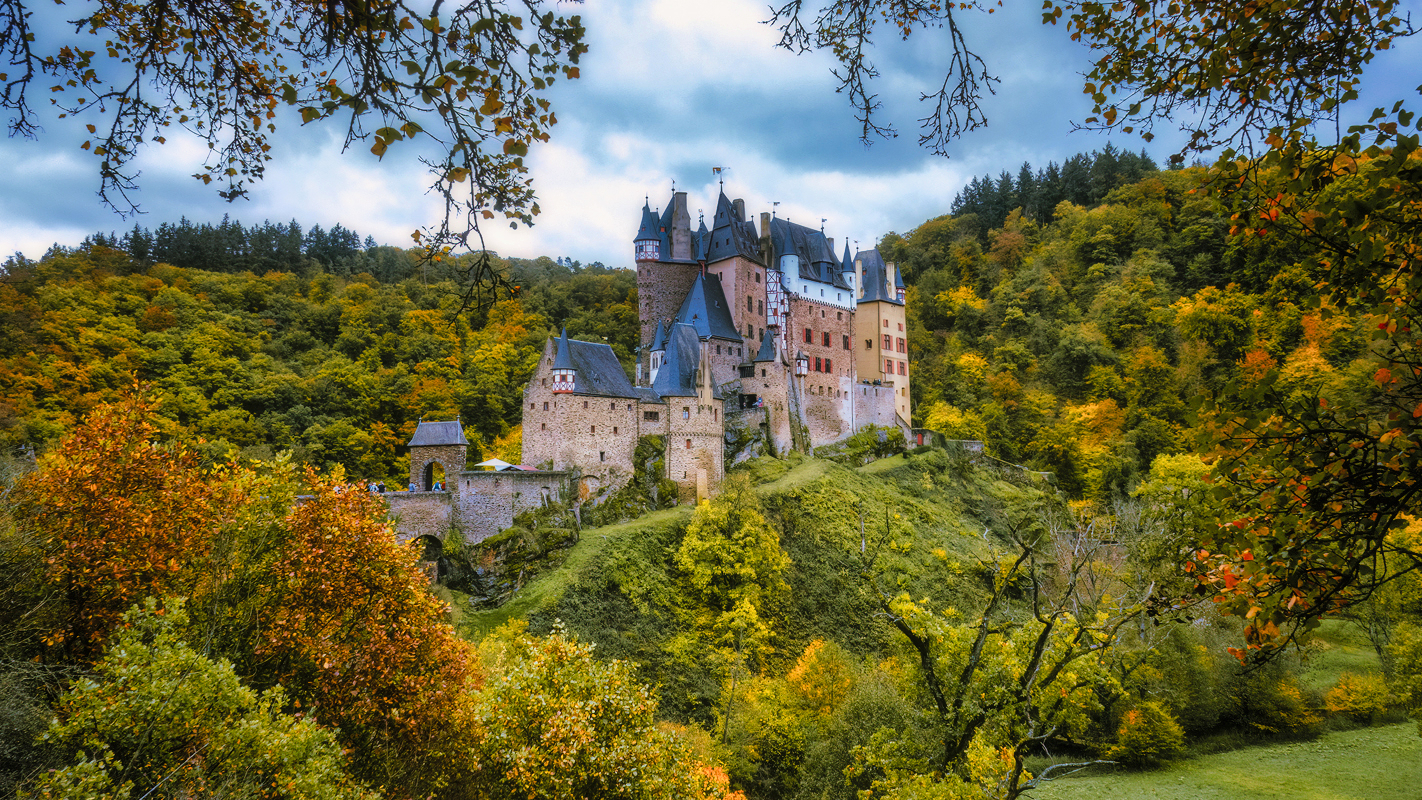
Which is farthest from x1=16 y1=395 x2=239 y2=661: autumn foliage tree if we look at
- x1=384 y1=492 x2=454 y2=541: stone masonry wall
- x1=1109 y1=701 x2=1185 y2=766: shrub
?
x1=1109 y1=701 x2=1185 y2=766: shrub

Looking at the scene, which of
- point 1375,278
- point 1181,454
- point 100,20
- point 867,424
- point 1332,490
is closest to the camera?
point 1332,490

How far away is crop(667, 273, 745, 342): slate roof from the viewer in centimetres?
3416

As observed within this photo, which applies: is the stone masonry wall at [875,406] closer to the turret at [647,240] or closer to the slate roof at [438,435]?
the turret at [647,240]

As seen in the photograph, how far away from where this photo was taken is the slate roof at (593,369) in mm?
28234

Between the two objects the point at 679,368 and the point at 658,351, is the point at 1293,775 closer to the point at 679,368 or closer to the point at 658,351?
the point at 679,368

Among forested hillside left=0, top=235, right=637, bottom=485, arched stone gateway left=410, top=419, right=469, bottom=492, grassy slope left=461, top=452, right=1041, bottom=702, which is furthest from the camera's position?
forested hillside left=0, top=235, right=637, bottom=485

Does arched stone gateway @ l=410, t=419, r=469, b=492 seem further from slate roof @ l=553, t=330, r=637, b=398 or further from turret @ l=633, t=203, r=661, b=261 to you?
turret @ l=633, t=203, r=661, b=261

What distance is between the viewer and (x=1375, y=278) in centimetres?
382

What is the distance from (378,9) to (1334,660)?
111 feet

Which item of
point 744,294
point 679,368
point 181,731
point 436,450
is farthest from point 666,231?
point 181,731

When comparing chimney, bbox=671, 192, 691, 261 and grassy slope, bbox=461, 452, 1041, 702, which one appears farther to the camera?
chimney, bbox=671, 192, 691, 261

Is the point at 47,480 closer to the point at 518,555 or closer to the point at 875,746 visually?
the point at 875,746

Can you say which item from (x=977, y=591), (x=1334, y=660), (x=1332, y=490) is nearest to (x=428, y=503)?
(x=977, y=591)

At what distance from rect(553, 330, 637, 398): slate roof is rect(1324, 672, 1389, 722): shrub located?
25.1 metres
